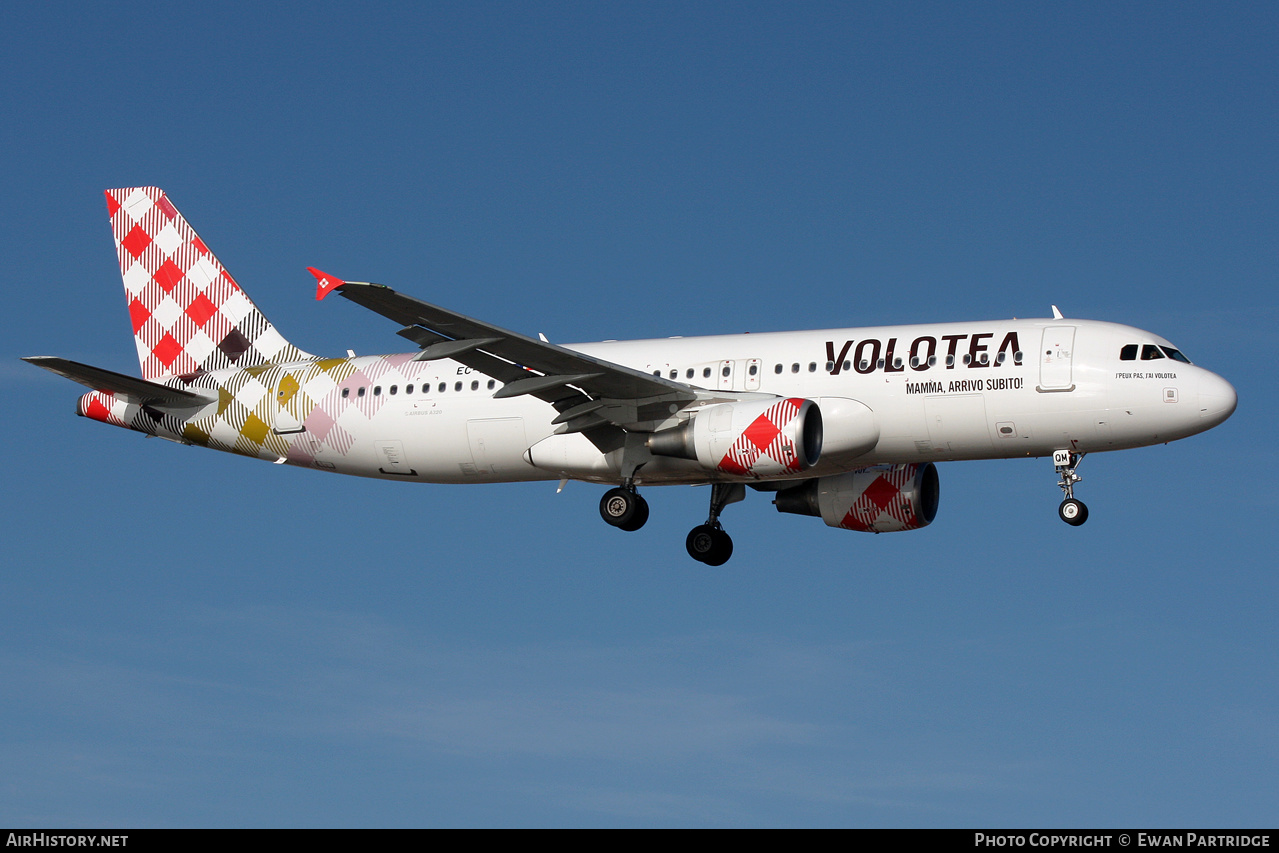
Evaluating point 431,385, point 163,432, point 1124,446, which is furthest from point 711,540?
point 163,432

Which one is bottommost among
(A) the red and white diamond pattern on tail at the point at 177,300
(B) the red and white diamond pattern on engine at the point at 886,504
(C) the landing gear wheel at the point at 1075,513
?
(C) the landing gear wheel at the point at 1075,513

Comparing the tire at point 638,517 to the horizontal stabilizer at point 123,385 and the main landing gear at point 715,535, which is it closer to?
the main landing gear at point 715,535

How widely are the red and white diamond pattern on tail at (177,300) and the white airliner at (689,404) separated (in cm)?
10

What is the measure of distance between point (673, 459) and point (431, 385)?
6.81 meters

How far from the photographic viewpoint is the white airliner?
35.4 m

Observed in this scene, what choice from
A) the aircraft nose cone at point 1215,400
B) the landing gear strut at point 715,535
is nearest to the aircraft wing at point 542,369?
the landing gear strut at point 715,535

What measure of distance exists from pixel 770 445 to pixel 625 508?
14.9 feet

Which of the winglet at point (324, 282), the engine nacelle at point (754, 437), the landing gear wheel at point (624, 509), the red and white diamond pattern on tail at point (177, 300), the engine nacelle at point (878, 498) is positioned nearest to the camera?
the winglet at point (324, 282)

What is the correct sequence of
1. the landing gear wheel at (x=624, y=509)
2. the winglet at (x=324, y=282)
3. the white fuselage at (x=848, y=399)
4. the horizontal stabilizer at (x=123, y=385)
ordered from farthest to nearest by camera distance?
the landing gear wheel at (x=624, y=509)
the horizontal stabilizer at (x=123, y=385)
the white fuselage at (x=848, y=399)
the winglet at (x=324, y=282)

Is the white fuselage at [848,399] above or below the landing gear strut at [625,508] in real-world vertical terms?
above

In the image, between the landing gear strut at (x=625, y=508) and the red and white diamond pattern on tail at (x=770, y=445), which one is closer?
the red and white diamond pattern on tail at (x=770, y=445)

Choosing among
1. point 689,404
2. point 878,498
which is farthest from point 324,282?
point 878,498

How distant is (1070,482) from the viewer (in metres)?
36.3

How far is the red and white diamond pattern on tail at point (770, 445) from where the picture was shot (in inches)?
1403
